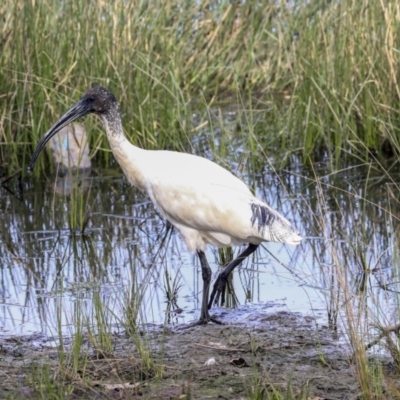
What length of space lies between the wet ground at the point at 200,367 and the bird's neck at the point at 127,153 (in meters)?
0.93

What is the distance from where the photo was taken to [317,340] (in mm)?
4902

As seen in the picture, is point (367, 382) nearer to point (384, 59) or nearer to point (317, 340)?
point (317, 340)

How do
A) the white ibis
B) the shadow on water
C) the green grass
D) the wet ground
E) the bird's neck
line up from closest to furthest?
the wet ground → the shadow on water → the white ibis → the bird's neck → the green grass

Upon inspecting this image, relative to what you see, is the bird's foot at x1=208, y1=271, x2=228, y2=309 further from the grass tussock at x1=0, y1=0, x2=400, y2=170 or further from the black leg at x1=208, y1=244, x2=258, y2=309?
the grass tussock at x1=0, y1=0, x2=400, y2=170

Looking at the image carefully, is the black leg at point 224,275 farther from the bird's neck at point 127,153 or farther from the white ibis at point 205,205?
the bird's neck at point 127,153

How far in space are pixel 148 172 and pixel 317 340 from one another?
1.31 m

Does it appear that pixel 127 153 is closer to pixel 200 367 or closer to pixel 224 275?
pixel 224 275

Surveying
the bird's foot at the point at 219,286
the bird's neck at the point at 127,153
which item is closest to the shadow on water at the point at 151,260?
the bird's foot at the point at 219,286

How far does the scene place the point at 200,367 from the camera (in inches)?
178

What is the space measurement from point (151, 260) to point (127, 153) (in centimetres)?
85

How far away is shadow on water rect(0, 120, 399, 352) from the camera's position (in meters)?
5.25

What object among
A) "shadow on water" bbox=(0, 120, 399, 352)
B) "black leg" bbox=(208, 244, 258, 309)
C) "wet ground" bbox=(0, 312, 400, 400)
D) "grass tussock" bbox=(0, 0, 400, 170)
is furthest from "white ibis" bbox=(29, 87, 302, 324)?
"grass tussock" bbox=(0, 0, 400, 170)

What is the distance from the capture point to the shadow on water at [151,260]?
525 cm

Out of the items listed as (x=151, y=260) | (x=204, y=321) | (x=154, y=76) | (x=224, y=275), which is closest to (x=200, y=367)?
(x=204, y=321)
